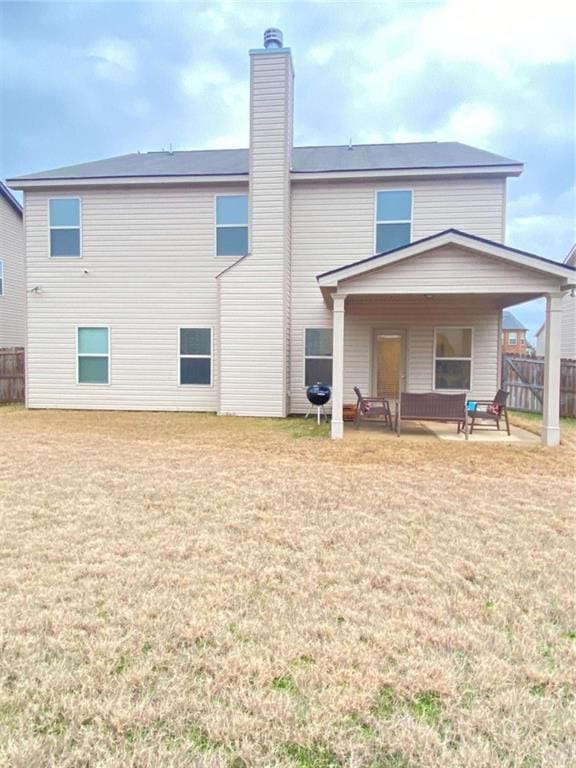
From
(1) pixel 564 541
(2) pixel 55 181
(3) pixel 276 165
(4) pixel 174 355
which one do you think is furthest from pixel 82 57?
(1) pixel 564 541

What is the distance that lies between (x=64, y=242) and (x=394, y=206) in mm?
8463

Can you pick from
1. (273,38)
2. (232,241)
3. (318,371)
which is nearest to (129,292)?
(232,241)

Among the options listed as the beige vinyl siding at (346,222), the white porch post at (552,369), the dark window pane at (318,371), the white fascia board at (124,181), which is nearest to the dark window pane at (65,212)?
the white fascia board at (124,181)

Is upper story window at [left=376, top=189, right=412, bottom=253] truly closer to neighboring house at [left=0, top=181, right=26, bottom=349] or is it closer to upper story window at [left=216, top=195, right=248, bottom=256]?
upper story window at [left=216, top=195, right=248, bottom=256]

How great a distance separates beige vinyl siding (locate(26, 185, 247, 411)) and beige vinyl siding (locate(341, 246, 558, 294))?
4993mm

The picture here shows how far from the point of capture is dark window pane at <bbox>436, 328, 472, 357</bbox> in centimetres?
1073

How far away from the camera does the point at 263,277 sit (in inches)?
411

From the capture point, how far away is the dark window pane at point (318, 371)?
11023mm

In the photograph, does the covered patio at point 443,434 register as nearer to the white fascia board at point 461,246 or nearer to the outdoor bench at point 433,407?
the outdoor bench at point 433,407

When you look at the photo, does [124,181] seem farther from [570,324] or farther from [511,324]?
[511,324]

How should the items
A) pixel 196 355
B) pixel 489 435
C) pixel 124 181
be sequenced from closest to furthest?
pixel 489 435 < pixel 124 181 < pixel 196 355

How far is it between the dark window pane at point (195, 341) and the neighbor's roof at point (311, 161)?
12.6 ft

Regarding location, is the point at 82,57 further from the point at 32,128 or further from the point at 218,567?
the point at 218,567

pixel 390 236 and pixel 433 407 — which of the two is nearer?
pixel 433 407
